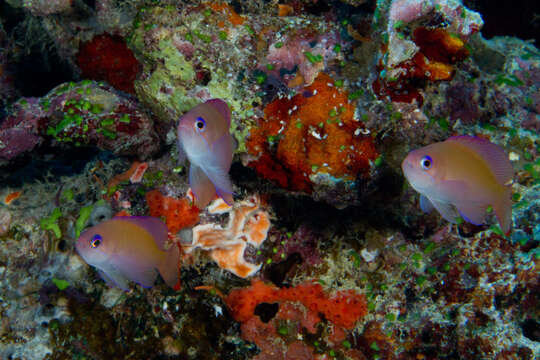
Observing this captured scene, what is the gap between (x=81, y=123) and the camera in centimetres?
395

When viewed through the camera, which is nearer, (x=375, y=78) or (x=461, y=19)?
(x=461, y=19)

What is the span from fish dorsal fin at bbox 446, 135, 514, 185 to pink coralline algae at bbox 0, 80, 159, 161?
11.3ft

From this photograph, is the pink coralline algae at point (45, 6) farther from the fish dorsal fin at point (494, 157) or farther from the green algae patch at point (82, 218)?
the fish dorsal fin at point (494, 157)

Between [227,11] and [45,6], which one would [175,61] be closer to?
[227,11]

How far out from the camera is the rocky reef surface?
3180mm

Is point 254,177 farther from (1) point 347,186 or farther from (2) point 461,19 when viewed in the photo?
(2) point 461,19

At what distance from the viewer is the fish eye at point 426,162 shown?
2020 mm

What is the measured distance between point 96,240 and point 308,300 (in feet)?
8.33

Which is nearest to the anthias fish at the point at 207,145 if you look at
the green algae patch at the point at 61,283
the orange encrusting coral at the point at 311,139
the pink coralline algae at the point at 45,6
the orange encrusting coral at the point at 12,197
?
the orange encrusting coral at the point at 311,139

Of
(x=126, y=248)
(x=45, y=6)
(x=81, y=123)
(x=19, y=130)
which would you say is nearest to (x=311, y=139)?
(x=126, y=248)

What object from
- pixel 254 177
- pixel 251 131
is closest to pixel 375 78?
pixel 251 131

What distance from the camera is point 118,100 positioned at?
405 centimetres

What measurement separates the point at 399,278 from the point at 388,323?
1.69ft

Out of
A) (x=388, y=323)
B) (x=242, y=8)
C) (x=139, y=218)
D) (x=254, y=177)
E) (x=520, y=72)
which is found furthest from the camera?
(x=520, y=72)
